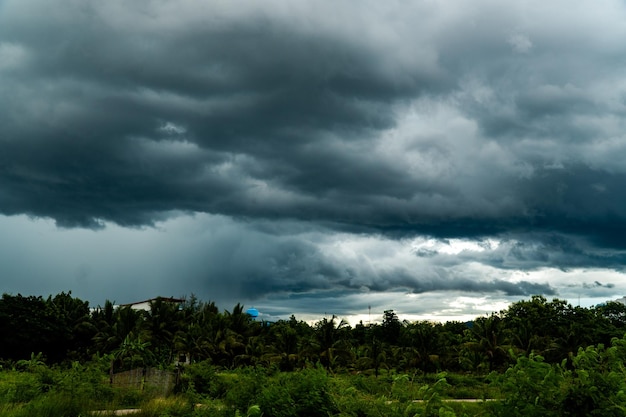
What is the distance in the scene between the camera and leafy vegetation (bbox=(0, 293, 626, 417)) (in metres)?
8.73

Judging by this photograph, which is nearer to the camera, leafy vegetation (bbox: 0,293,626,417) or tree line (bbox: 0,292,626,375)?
leafy vegetation (bbox: 0,293,626,417)

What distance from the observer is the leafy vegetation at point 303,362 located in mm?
8727

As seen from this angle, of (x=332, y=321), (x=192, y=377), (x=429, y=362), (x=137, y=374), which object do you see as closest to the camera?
(x=137, y=374)

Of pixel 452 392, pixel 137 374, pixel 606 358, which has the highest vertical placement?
pixel 606 358

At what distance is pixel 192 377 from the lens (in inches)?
1248

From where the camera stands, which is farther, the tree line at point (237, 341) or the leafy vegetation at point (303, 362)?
the tree line at point (237, 341)

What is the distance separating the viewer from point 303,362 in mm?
56031

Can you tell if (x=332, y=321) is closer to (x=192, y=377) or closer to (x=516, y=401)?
(x=192, y=377)

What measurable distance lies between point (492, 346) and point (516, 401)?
173ft

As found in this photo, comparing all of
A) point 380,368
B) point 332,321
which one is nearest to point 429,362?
point 380,368

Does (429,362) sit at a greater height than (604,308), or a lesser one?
lesser

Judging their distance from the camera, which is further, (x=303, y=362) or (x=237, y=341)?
(x=237, y=341)

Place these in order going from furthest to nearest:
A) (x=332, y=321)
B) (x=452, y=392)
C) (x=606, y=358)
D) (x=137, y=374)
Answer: (x=332, y=321), (x=452, y=392), (x=137, y=374), (x=606, y=358)

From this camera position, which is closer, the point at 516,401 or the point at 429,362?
the point at 516,401
